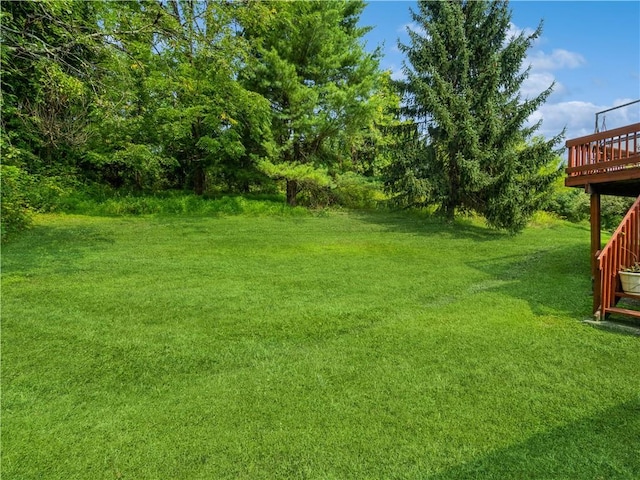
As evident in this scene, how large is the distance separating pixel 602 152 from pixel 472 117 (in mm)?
6065

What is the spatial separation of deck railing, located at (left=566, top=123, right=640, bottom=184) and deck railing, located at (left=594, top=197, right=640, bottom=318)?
1121 millimetres

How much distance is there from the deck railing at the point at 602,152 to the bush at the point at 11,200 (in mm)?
8371

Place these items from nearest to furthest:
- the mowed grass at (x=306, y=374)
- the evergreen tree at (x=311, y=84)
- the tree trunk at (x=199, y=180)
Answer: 1. the mowed grass at (x=306, y=374)
2. the evergreen tree at (x=311, y=84)
3. the tree trunk at (x=199, y=180)

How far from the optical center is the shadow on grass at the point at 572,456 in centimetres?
199

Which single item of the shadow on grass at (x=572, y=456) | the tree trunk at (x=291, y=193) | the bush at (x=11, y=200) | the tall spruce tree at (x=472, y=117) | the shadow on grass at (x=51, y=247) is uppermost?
the tall spruce tree at (x=472, y=117)

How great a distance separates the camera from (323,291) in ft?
17.9

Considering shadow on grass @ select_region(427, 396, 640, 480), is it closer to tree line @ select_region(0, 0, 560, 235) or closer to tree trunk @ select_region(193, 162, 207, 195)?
tree line @ select_region(0, 0, 560, 235)

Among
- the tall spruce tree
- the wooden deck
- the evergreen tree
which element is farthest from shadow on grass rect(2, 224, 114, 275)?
the tall spruce tree

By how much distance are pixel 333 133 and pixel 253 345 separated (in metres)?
11.9

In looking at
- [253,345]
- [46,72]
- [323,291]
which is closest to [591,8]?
[323,291]

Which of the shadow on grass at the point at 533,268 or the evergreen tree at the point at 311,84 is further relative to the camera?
the evergreen tree at the point at 311,84

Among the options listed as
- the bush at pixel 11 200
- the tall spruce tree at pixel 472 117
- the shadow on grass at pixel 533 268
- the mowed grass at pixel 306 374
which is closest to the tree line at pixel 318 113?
the tall spruce tree at pixel 472 117

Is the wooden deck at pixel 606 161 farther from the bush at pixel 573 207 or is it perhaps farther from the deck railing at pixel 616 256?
the bush at pixel 573 207

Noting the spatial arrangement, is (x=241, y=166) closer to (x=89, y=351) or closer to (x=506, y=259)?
(x=506, y=259)
